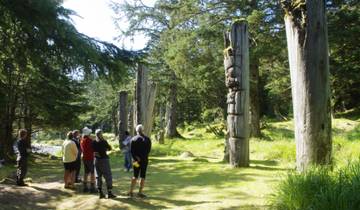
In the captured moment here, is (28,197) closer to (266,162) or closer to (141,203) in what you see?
(141,203)

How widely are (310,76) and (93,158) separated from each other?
24.3ft

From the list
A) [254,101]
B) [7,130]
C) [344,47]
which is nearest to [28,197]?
[7,130]

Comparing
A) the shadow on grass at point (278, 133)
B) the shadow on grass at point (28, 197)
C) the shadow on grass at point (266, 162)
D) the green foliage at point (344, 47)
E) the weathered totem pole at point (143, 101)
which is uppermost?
the green foliage at point (344, 47)

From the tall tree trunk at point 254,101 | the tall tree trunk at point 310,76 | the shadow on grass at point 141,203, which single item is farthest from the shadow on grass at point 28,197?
the tall tree trunk at point 254,101

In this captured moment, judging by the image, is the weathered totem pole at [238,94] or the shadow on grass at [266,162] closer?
the weathered totem pole at [238,94]

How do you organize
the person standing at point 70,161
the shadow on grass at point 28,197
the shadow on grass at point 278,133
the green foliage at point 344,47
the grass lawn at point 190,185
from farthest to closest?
the shadow on grass at point 278,133 → the green foliage at point 344,47 → the person standing at point 70,161 → the shadow on grass at point 28,197 → the grass lawn at point 190,185

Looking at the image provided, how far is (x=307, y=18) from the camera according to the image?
6.73m

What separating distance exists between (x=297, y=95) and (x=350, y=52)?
69.5 ft

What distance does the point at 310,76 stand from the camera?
21.9ft

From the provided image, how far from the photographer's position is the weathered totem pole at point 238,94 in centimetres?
1423

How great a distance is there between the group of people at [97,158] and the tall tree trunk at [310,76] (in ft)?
14.9

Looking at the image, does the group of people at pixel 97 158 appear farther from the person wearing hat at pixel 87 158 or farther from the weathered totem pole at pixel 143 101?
the weathered totem pole at pixel 143 101

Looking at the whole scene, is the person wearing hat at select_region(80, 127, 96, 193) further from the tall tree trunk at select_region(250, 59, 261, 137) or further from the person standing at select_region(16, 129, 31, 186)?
the tall tree trunk at select_region(250, 59, 261, 137)

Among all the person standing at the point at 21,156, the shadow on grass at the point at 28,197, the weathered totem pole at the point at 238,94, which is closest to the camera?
the shadow on grass at the point at 28,197
